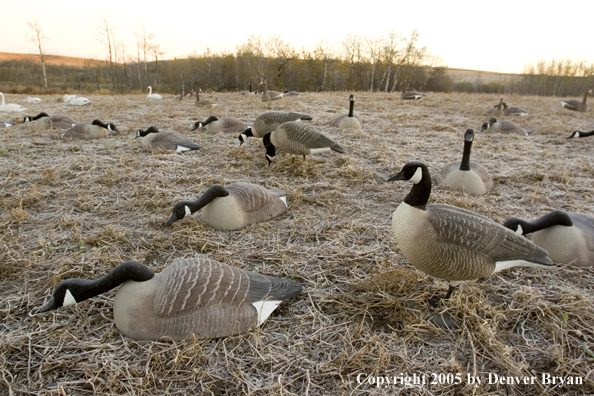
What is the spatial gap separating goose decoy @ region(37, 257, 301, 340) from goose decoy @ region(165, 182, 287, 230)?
1458 millimetres

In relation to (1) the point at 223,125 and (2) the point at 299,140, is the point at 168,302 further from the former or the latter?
(1) the point at 223,125

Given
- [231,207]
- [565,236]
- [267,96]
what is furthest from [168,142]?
[267,96]

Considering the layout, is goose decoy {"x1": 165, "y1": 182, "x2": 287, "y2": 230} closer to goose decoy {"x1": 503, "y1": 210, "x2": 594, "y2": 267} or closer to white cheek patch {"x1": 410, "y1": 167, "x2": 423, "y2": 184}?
white cheek patch {"x1": 410, "y1": 167, "x2": 423, "y2": 184}

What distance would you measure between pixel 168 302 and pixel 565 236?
3.97 m

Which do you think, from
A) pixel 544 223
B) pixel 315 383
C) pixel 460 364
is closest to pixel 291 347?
pixel 315 383

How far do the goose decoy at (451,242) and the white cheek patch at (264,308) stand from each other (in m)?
1.18

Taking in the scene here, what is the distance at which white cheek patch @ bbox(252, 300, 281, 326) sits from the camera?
2611 millimetres

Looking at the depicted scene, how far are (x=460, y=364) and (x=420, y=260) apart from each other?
78cm

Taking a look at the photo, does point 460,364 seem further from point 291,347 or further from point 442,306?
point 291,347

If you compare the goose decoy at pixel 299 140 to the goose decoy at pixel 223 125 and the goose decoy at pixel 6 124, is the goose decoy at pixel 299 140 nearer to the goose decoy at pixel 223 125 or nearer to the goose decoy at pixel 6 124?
the goose decoy at pixel 223 125

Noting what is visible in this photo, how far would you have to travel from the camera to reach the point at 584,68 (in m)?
32.4

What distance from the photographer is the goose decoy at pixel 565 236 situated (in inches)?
135

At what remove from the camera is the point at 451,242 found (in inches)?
105

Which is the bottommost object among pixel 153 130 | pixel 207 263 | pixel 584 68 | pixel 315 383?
pixel 315 383
